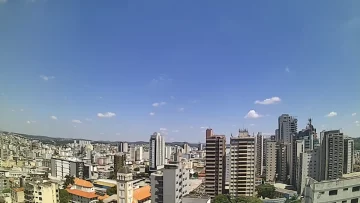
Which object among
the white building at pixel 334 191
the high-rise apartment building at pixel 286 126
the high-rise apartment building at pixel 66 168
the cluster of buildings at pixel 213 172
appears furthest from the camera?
the high-rise apartment building at pixel 286 126

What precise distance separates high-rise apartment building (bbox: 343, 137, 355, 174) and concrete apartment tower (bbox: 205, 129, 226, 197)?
4079mm

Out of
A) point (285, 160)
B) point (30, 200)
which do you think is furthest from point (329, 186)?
point (285, 160)

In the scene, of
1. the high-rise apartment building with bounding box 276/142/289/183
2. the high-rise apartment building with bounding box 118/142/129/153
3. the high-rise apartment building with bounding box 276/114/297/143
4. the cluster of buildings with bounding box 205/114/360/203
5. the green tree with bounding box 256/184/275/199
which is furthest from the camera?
the high-rise apartment building with bounding box 118/142/129/153

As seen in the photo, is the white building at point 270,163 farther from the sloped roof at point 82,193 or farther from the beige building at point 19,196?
the beige building at point 19,196

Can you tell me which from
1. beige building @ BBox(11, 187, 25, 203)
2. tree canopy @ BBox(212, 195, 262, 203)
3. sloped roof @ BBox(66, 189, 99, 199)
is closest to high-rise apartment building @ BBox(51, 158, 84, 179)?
sloped roof @ BBox(66, 189, 99, 199)

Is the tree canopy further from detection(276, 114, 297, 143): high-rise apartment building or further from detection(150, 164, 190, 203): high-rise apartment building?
detection(276, 114, 297, 143): high-rise apartment building

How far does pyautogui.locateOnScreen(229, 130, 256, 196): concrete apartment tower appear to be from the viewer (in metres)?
6.75

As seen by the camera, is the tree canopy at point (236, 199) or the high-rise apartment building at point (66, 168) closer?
the tree canopy at point (236, 199)

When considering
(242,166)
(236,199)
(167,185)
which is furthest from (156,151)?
(167,185)

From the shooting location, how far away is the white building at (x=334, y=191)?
222 centimetres

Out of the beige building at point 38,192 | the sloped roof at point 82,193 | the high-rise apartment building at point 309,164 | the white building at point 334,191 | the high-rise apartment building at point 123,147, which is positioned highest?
the white building at point 334,191

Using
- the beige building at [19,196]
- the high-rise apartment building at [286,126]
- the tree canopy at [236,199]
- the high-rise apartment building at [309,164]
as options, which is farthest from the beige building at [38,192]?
the high-rise apartment building at [286,126]

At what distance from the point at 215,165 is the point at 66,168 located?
745cm

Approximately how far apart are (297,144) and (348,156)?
1.60m
